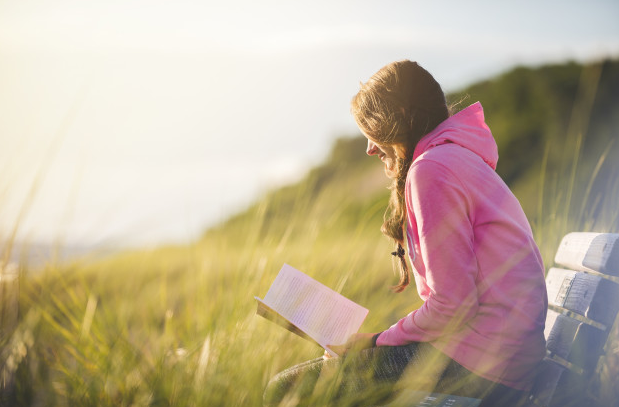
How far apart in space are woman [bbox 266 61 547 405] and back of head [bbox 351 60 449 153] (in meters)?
0.11

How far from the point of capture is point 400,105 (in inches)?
69.4

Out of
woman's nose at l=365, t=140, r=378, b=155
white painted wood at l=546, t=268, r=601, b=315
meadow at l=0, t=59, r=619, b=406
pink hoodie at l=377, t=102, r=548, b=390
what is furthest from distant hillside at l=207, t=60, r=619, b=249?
pink hoodie at l=377, t=102, r=548, b=390

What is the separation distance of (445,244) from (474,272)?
133 mm

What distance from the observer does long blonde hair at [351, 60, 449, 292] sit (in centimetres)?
176

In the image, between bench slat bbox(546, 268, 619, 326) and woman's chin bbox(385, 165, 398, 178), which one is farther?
woman's chin bbox(385, 165, 398, 178)

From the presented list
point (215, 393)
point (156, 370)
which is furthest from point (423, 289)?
point (156, 370)

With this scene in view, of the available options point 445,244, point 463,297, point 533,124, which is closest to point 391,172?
point 445,244

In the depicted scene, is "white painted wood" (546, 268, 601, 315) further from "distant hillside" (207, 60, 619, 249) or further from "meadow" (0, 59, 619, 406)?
"distant hillside" (207, 60, 619, 249)

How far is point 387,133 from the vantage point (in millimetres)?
1794

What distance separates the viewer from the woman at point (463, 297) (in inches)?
60.6

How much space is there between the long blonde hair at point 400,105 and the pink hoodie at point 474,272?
0.19 m

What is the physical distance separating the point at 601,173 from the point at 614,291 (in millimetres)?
1684

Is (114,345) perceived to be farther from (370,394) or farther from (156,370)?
(370,394)

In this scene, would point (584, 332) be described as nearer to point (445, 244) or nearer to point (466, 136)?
point (445, 244)
